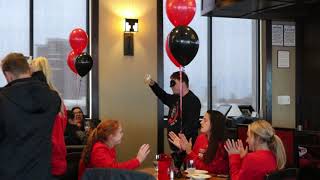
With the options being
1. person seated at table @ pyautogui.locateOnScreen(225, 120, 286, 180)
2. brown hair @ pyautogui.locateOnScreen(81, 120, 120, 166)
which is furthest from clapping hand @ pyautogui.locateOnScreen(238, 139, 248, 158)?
brown hair @ pyautogui.locateOnScreen(81, 120, 120, 166)

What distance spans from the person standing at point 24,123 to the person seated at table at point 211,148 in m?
1.29

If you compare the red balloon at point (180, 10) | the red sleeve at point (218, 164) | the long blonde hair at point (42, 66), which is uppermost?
the red balloon at point (180, 10)

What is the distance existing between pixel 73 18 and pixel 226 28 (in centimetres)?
255

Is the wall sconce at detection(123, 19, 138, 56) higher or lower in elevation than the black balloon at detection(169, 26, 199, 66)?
higher

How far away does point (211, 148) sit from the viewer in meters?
3.65

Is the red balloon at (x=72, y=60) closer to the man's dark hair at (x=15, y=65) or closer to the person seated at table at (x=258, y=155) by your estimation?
the man's dark hair at (x=15, y=65)

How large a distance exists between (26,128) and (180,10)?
243 centimetres

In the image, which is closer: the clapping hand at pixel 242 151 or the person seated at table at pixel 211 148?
the clapping hand at pixel 242 151

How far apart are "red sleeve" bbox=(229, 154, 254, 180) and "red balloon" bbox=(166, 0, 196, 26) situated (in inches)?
74.1

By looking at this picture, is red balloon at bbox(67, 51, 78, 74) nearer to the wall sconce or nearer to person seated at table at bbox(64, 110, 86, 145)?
the wall sconce

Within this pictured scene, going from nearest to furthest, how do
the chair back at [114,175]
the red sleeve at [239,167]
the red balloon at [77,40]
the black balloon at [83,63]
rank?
1. the chair back at [114,175]
2. the red sleeve at [239,167]
3. the black balloon at [83,63]
4. the red balloon at [77,40]

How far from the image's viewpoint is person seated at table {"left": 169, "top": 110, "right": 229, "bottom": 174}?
11.9 feet

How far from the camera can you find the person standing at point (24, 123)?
2.66m

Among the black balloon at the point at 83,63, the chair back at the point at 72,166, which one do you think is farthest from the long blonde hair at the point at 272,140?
the black balloon at the point at 83,63
